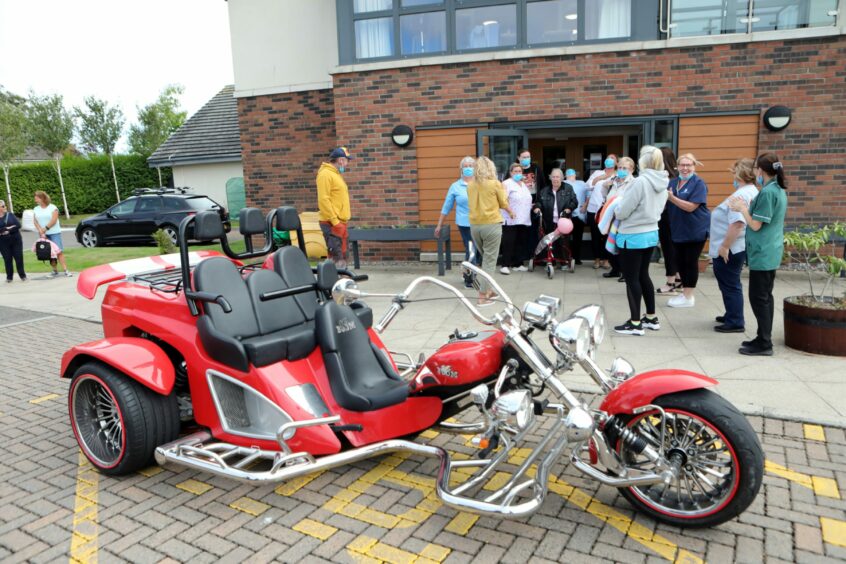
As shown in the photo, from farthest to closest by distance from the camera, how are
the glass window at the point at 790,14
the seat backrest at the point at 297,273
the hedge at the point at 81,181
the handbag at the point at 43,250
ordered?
the hedge at the point at 81,181 < the handbag at the point at 43,250 < the glass window at the point at 790,14 < the seat backrest at the point at 297,273

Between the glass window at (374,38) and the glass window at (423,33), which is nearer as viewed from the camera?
the glass window at (423,33)

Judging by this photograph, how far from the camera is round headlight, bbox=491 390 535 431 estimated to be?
2752 millimetres

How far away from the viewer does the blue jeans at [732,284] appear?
19.6 feet

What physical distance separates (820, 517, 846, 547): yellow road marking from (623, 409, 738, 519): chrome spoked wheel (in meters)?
0.50

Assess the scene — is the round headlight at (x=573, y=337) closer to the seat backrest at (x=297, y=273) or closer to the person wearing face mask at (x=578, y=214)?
the seat backrest at (x=297, y=273)

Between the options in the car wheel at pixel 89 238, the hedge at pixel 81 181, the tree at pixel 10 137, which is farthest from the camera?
the hedge at pixel 81 181

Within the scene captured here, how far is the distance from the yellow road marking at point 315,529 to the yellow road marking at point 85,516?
0.93 m

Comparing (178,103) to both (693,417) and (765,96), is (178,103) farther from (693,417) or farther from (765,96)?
(693,417)

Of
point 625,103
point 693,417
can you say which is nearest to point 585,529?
point 693,417

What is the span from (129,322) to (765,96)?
30.1 ft

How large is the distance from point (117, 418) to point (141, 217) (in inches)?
582

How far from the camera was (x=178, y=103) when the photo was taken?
148 ft

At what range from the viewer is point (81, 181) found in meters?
29.8

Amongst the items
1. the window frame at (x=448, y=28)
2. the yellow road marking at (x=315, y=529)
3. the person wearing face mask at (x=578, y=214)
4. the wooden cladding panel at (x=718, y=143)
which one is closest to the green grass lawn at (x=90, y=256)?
the window frame at (x=448, y=28)
